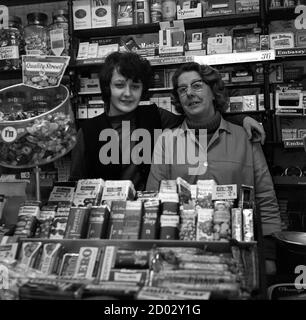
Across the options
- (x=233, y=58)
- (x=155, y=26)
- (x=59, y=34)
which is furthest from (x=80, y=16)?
(x=233, y=58)

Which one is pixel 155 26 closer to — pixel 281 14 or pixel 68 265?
pixel 281 14

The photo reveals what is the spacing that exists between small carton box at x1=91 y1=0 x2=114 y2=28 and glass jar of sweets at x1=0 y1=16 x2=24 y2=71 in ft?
2.67

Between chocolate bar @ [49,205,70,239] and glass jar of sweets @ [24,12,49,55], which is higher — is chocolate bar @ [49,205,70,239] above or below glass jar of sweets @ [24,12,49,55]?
below

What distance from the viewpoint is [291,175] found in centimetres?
432

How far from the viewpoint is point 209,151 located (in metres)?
2.12

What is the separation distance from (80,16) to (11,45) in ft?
2.66

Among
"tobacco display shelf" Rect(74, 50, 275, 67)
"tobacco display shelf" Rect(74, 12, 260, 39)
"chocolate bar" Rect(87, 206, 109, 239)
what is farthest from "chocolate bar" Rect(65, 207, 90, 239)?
"tobacco display shelf" Rect(74, 12, 260, 39)

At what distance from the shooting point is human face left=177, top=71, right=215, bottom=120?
7.19 feet

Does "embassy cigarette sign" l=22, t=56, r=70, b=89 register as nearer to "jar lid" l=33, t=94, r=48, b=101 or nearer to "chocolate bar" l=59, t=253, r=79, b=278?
"jar lid" l=33, t=94, r=48, b=101

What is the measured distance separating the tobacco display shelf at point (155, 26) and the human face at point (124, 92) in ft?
8.40

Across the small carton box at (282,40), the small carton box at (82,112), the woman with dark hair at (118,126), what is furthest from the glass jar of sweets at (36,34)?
the woman with dark hair at (118,126)

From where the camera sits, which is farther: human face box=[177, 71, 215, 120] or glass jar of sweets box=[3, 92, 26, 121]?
human face box=[177, 71, 215, 120]

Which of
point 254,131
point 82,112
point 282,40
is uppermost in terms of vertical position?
point 282,40

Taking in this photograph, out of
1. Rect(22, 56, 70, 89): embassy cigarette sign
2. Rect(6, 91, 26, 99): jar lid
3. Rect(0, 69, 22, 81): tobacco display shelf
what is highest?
Rect(0, 69, 22, 81): tobacco display shelf
